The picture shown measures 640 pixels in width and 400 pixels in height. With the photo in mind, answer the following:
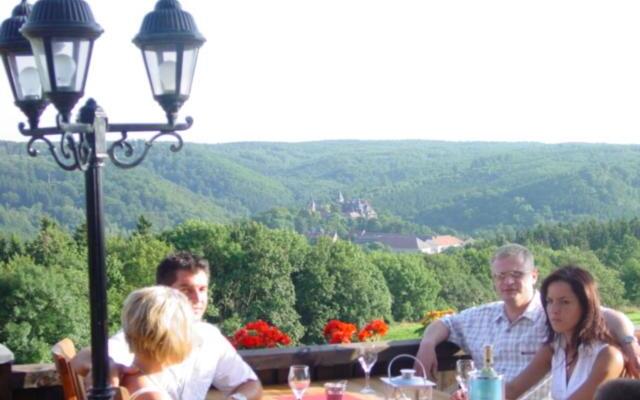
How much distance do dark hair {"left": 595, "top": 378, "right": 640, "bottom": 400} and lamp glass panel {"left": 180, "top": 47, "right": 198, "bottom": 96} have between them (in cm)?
202

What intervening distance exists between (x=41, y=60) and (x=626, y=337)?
215 centimetres

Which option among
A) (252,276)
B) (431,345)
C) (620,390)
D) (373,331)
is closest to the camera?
(620,390)

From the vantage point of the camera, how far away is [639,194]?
202 feet

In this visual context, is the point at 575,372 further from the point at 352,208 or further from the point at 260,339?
the point at 352,208

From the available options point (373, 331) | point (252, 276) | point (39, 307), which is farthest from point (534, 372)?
point (252, 276)

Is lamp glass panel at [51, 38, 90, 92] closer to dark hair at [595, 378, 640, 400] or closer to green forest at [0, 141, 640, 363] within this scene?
dark hair at [595, 378, 640, 400]

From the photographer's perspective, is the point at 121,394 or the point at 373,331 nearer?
the point at 121,394

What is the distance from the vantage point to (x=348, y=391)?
12.6ft

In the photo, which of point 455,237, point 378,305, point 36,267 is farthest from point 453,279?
point 36,267

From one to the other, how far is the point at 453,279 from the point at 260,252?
35.8 ft

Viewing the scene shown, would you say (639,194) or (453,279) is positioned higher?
(639,194)

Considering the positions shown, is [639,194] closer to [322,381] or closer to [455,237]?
[455,237]

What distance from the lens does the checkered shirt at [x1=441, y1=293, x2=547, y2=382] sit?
161 inches

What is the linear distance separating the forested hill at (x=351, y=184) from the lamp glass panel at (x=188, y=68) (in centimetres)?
4136
